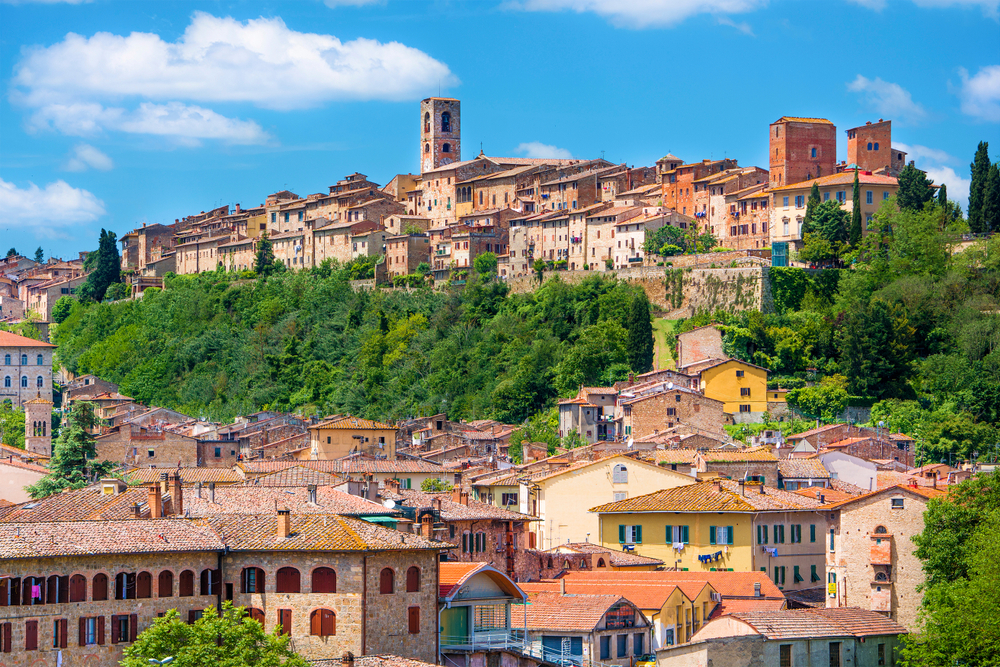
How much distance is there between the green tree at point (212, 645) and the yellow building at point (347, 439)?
134 feet

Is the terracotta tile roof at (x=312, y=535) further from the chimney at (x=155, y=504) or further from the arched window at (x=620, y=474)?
the arched window at (x=620, y=474)

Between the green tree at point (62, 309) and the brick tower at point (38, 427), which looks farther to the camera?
the green tree at point (62, 309)

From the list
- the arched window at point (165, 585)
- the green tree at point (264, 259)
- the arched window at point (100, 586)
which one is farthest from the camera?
the green tree at point (264, 259)

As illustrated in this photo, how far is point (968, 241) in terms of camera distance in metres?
85.2

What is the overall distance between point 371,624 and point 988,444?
3879cm

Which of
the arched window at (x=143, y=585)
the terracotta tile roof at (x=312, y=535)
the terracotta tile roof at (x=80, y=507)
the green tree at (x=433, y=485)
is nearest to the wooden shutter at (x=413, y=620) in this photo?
the terracotta tile roof at (x=312, y=535)

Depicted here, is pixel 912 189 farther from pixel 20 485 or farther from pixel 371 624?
pixel 371 624

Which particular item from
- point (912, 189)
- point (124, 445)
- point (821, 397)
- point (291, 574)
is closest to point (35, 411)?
point (124, 445)

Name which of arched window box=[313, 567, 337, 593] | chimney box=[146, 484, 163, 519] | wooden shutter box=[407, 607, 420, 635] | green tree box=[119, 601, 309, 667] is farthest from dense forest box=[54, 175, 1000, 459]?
green tree box=[119, 601, 309, 667]

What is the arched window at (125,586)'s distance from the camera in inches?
1304

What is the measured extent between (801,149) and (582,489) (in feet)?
153

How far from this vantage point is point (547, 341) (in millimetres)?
89750

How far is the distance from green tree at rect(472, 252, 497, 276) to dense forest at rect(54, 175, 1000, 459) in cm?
58

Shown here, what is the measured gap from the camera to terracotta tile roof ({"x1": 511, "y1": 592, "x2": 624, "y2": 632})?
39.2 m
